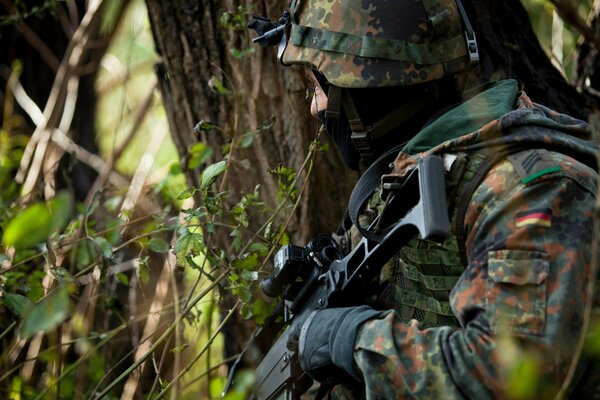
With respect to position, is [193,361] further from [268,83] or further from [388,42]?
[268,83]

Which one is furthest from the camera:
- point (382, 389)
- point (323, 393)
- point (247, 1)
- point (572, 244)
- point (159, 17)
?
point (159, 17)

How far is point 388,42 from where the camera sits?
8.24 ft

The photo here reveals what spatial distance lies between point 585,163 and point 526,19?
5.97 ft

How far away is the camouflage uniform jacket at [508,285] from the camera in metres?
1.91

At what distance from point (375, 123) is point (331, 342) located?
0.77 metres

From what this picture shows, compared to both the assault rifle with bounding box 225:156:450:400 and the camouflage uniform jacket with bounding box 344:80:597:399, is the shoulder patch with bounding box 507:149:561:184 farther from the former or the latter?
the assault rifle with bounding box 225:156:450:400

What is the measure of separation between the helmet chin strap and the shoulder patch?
52 cm

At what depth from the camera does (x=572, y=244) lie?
1.94 metres

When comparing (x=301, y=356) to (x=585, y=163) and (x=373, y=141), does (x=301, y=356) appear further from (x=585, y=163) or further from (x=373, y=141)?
(x=585, y=163)

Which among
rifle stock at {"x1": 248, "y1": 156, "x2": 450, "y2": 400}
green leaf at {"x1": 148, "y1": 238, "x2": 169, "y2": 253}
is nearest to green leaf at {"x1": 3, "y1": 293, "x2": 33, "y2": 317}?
green leaf at {"x1": 148, "y1": 238, "x2": 169, "y2": 253}

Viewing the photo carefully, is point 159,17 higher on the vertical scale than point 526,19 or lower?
higher

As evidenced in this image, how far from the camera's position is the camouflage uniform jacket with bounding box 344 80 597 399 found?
1912 mm

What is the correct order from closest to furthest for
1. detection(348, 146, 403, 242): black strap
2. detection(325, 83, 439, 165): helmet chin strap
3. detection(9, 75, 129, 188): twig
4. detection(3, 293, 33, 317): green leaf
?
detection(348, 146, 403, 242): black strap
detection(325, 83, 439, 165): helmet chin strap
detection(3, 293, 33, 317): green leaf
detection(9, 75, 129, 188): twig

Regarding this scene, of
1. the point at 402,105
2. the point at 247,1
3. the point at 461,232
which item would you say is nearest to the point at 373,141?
the point at 402,105
